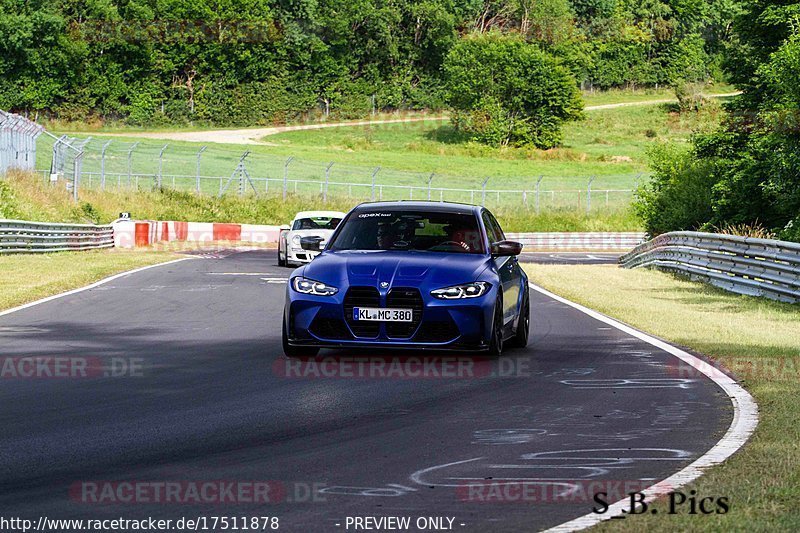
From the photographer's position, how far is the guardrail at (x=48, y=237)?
30891 mm

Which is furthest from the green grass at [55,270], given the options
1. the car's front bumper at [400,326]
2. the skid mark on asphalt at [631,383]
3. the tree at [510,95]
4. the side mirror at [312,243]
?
the tree at [510,95]

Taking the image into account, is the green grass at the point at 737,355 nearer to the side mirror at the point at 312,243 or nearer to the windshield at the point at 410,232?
the windshield at the point at 410,232

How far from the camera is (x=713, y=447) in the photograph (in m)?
7.55

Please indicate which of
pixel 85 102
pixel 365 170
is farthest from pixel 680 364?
pixel 85 102

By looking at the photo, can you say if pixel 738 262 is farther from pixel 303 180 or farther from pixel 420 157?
pixel 420 157

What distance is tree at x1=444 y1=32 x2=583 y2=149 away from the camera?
4387 inches

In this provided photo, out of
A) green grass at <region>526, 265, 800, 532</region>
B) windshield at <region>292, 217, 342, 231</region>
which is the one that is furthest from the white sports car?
green grass at <region>526, 265, 800, 532</region>

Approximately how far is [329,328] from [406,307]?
2.33ft

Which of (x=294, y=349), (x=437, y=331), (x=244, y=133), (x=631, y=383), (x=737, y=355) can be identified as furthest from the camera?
(x=244, y=133)

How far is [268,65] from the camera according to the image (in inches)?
4540

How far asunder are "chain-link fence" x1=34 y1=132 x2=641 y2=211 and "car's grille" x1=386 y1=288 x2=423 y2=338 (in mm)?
45016
